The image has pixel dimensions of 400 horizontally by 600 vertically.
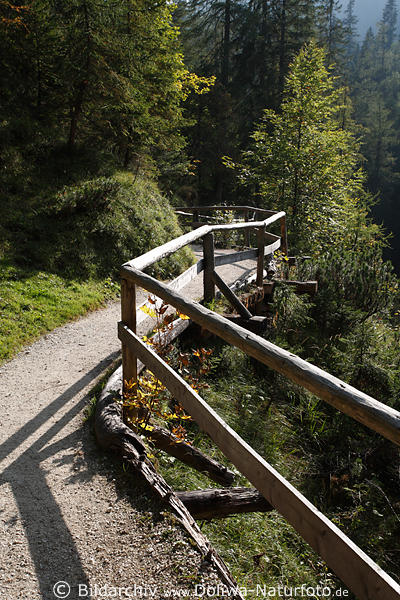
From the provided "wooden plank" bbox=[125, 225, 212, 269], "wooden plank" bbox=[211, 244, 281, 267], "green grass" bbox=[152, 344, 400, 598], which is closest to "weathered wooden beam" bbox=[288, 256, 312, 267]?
"wooden plank" bbox=[211, 244, 281, 267]

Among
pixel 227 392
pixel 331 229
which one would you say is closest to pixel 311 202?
pixel 331 229

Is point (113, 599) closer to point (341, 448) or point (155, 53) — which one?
point (341, 448)

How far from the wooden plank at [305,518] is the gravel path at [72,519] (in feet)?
2.20

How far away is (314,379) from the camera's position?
Result: 175 cm

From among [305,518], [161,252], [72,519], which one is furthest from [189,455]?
[161,252]

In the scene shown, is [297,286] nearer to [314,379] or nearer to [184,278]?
[184,278]

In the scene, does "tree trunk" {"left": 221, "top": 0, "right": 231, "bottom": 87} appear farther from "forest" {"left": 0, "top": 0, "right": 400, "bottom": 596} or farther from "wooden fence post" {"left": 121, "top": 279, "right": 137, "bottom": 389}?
"wooden fence post" {"left": 121, "top": 279, "right": 137, "bottom": 389}

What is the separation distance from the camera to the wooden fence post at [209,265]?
5.38m

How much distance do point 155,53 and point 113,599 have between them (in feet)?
46.6

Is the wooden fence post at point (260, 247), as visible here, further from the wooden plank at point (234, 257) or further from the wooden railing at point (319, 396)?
the wooden railing at point (319, 396)

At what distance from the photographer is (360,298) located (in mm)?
8484

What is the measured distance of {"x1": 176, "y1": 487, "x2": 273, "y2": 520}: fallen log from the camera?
9.21 feet

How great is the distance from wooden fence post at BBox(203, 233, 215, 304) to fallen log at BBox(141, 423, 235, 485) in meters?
2.63

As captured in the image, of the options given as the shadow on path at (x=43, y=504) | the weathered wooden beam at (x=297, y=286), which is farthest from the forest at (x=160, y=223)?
the shadow on path at (x=43, y=504)
